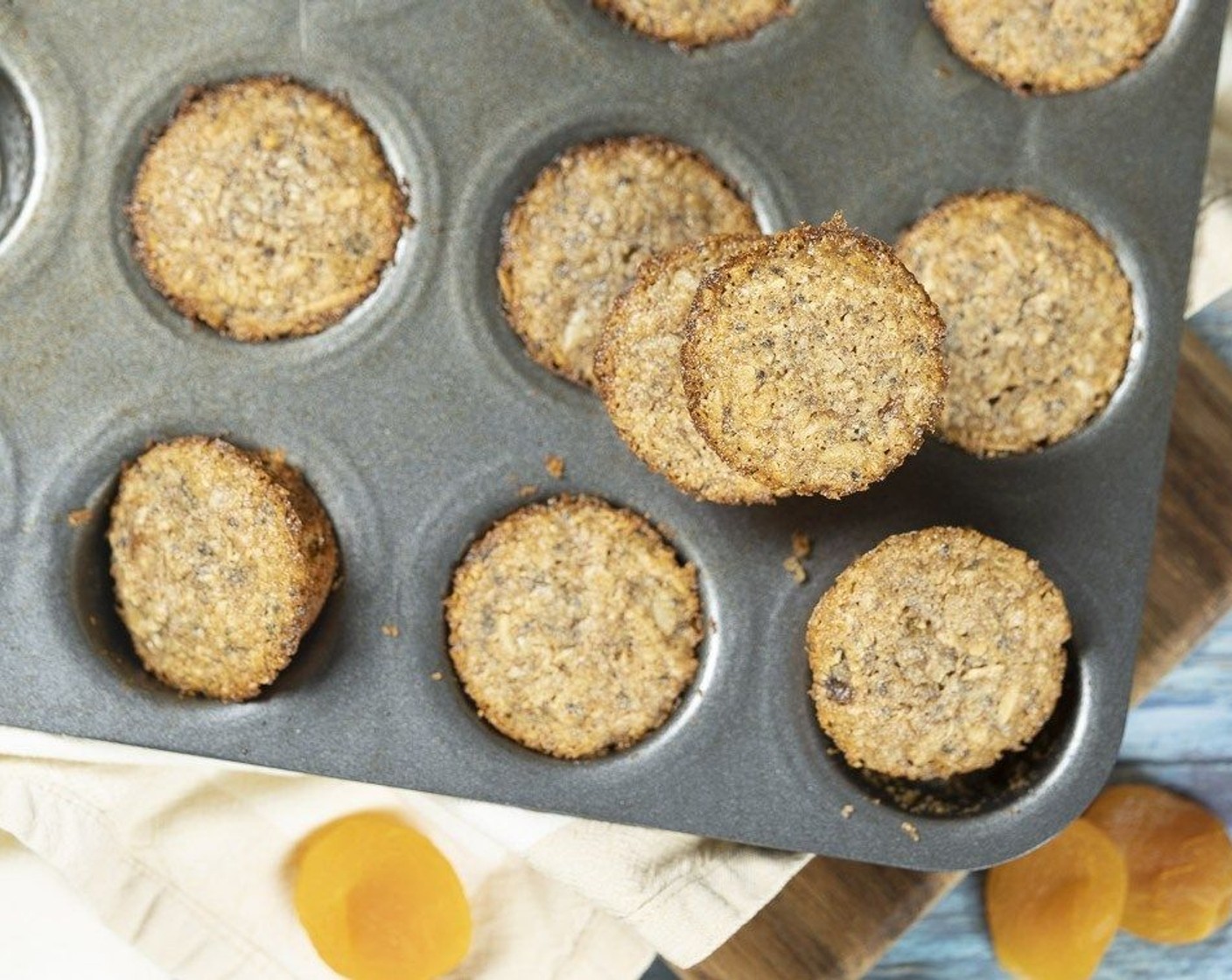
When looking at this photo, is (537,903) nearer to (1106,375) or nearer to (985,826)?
(985,826)

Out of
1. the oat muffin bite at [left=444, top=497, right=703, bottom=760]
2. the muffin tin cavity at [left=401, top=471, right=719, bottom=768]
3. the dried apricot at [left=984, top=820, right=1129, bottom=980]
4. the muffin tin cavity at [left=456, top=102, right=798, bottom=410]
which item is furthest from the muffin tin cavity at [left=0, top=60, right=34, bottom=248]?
the dried apricot at [left=984, top=820, right=1129, bottom=980]

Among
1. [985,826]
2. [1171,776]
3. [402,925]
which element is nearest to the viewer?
[985,826]

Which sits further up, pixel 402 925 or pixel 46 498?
pixel 46 498

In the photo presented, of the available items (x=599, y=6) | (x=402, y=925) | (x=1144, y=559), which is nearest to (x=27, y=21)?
(x=599, y=6)

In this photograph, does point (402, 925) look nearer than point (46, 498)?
No

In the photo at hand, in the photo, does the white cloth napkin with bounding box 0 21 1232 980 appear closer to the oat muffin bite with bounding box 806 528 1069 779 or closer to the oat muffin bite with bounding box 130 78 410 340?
the oat muffin bite with bounding box 806 528 1069 779

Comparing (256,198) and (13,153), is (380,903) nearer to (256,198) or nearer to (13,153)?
(256,198)

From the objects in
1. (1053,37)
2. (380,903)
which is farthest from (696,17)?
(380,903)
